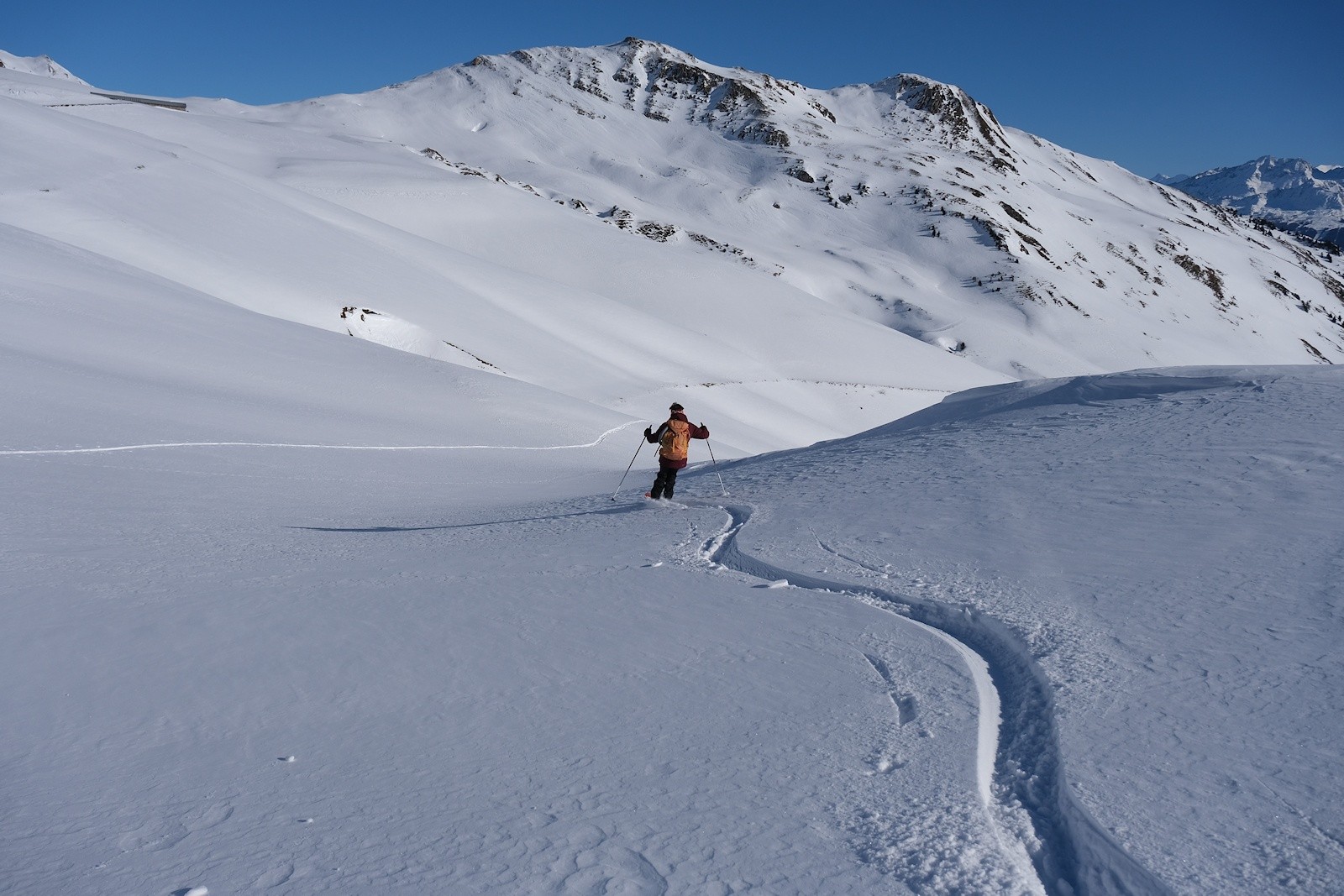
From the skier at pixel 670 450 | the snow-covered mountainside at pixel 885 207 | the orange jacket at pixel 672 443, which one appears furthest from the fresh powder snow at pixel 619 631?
the snow-covered mountainside at pixel 885 207

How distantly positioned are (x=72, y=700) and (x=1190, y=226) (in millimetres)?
168727

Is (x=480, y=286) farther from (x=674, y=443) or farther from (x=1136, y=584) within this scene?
(x=1136, y=584)

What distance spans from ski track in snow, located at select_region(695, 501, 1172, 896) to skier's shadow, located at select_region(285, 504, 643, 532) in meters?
4.59

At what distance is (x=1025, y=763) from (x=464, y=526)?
732 centimetres

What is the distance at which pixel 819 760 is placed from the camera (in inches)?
173

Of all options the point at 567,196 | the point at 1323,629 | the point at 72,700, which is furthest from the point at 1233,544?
the point at 567,196

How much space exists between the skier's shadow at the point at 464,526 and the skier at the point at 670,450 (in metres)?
0.42

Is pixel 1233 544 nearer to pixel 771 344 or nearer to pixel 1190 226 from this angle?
pixel 771 344

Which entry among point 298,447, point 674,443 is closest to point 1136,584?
point 674,443

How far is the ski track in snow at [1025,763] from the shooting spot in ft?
11.7

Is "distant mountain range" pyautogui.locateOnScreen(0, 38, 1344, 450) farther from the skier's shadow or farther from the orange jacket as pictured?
the skier's shadow

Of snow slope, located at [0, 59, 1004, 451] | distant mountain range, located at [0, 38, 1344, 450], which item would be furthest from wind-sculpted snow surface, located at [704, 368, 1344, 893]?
distant mountain range, located at [0, 38, 1344, 450]

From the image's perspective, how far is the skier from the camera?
1141 centimetres

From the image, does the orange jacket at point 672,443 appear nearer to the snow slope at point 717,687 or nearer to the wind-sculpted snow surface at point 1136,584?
the wind-sculpted snow surface at point 1136,584
